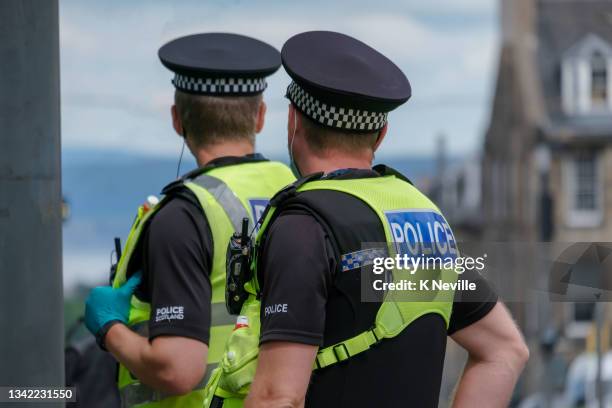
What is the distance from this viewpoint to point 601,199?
40.5 metres

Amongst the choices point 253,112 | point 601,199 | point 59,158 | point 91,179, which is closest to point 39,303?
point 59,158

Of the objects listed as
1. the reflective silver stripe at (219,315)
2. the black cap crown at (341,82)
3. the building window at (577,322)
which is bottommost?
the building window at (577,322)

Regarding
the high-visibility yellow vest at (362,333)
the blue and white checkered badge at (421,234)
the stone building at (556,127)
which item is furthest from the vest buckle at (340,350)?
the stone building at (556,127)

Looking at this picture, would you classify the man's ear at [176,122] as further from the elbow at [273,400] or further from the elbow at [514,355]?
the elbow at [273,400]

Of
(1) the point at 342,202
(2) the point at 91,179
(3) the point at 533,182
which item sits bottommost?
(3) the point at 533,182

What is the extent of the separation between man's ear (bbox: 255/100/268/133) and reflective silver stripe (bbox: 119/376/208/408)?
884 millimetres

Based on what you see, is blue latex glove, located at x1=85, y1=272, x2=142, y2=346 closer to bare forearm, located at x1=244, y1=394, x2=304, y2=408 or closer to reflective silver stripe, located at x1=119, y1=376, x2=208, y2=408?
reflective silver stripe, located at x1=119, y1=376, x2=208, y2=408

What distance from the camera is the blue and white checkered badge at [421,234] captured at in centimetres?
302

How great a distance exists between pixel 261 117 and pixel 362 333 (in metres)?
1.54

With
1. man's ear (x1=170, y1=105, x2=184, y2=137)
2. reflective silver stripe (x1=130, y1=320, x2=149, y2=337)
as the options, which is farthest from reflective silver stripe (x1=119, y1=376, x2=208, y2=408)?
man's ear (x1=170, y1=105, x2=184, y2=137)

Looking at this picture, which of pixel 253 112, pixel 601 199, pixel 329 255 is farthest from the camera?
pixel 601 199

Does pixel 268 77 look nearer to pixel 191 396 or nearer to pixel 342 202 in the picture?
pixel 191 396

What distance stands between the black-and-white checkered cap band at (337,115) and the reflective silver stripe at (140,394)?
45.8 inches

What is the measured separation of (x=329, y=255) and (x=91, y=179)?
405 cm
